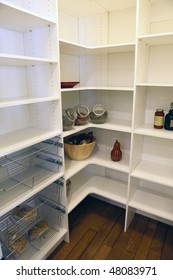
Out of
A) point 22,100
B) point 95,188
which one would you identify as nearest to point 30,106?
point 22,100

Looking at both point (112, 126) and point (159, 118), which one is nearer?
point (159, 118)

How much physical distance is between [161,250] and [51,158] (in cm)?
132

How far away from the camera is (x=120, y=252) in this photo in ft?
5.84

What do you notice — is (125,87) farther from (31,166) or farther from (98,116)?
(31,166)

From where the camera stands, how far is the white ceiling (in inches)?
63.9

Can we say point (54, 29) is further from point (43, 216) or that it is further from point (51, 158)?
point (43, 216)

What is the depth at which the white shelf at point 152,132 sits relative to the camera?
1.56 meters

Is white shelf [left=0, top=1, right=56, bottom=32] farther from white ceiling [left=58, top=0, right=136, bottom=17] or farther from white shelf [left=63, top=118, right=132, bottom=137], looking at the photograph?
white shelf [left=63, top=118, right=132, bottom=137]

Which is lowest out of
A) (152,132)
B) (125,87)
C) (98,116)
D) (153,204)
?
(153,204)

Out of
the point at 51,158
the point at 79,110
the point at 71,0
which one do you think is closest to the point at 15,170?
the point at 51,158

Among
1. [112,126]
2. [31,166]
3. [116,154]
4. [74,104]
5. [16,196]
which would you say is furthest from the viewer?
[74,104]

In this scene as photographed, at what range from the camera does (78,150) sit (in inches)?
76.3

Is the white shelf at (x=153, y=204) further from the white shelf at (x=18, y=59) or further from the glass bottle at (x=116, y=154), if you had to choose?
the white shelf at (x=18, y=59)

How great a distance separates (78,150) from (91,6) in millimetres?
1314
